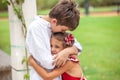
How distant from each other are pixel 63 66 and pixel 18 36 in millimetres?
1024

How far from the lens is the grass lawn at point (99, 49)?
22.3 feet

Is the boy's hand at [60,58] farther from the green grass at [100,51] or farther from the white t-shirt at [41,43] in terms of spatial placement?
the green grass at [100,51]

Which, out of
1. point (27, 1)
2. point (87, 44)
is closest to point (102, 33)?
point (87, 44)

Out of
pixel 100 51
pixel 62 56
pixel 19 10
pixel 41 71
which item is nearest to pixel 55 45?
pixel 62 56

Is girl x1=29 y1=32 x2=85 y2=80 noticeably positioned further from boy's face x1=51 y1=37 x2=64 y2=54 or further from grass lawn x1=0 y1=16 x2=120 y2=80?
grass lawn x1=0 y1=16 x2=120 y2=80

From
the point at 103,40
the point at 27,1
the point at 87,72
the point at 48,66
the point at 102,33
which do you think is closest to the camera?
the point at 48,66

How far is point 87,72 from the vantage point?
22.3 feet

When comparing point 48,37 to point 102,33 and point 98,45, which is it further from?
point 102,33

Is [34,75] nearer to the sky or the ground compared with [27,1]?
nearer to the ground

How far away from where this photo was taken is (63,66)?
8.09ft

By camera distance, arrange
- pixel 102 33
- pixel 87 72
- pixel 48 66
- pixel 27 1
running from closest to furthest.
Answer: pixel 48 66 < pixel 27 1 < pixel 87 72 < pixel 102 33

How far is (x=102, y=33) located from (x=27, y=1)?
361 inches

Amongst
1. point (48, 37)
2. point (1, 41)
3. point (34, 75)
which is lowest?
point (1, 41)

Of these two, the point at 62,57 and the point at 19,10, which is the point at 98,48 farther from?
the point at 62,57
